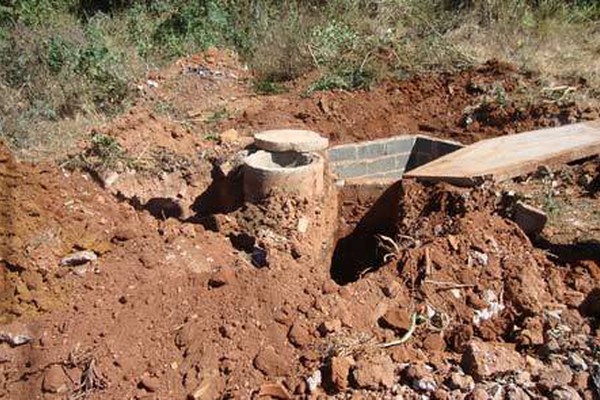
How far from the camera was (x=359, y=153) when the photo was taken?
584cm

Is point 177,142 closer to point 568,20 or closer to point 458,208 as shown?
point 458,208

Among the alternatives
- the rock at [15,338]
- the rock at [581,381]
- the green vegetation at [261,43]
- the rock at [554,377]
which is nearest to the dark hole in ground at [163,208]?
the green vegetation at [261,43]

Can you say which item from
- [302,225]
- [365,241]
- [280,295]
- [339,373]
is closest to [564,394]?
[339,373]

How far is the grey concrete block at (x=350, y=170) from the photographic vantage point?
5805mm

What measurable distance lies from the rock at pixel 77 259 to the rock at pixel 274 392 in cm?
143

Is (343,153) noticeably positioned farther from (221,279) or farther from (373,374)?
(373,374)

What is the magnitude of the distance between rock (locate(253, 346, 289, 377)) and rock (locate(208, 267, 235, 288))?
0.51 m

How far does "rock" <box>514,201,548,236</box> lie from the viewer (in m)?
4.46

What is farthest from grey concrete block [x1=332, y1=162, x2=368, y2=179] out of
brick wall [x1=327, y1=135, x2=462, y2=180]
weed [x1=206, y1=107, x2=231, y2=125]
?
weed [x1=206, y1=107, x2=231, y2=125]

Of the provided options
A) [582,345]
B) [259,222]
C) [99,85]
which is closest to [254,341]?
[259,222]

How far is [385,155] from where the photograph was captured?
19.5 ft

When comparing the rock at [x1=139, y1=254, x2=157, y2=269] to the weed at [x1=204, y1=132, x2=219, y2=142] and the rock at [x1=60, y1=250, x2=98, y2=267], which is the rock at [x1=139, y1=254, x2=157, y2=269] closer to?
the rock at [x1=60, y1=250, x2=98, y2=267]

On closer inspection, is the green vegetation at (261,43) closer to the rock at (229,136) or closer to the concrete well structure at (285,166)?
the rock at (229,136)

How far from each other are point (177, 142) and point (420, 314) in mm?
3022
